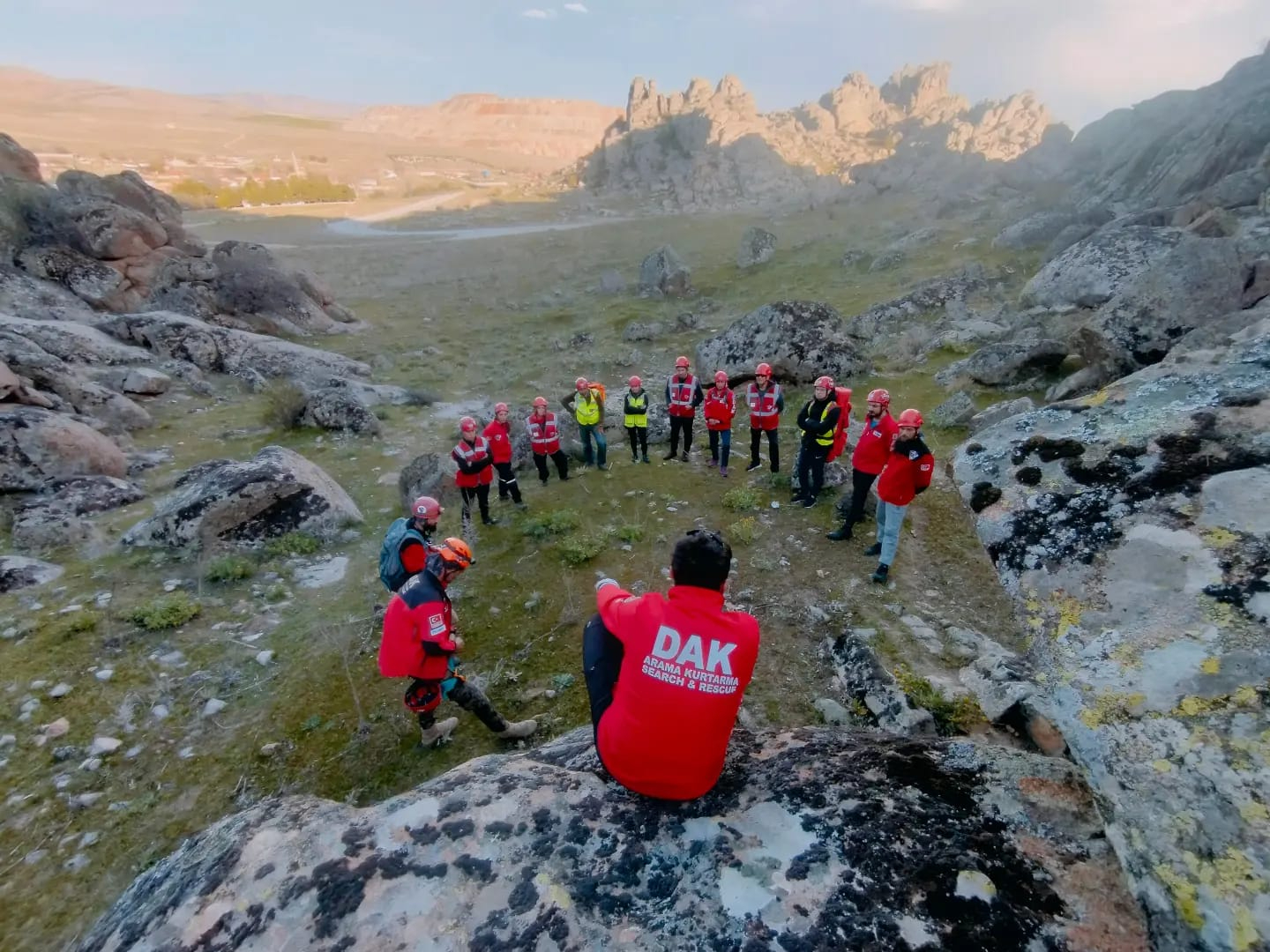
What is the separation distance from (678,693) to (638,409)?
9143mm

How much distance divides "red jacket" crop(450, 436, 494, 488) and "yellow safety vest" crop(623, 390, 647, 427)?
9.88 feet

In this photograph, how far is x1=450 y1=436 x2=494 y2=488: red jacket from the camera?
9945 millimetres

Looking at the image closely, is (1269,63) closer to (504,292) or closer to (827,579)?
(504,292)

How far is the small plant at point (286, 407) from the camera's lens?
15.4 m

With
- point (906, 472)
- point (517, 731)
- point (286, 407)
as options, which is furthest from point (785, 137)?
point (517, 731)

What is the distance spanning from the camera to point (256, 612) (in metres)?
8.27

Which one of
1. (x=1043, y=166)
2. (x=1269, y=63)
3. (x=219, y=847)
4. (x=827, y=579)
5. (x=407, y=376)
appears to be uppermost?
(x=1269, y=63)

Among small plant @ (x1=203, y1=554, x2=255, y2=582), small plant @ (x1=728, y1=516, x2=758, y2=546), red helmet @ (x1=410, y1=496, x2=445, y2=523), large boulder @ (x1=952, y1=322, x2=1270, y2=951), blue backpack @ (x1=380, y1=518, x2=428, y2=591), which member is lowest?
small plant @ (x1=203, y1=554, x2=255, y2=582)

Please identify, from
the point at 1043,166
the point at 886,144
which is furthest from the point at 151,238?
the point at 886,144

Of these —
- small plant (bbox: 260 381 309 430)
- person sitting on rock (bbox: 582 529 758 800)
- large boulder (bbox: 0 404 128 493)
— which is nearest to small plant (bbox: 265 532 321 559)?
large boulder (bbox: 0 404 128 493)

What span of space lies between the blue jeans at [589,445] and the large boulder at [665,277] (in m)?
19.0

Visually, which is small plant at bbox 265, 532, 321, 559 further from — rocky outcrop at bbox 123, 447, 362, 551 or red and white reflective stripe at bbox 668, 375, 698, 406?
red and white reflective stripe at bbox 668, 375, 698, 406

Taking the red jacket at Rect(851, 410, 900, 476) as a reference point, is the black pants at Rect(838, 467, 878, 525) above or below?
below

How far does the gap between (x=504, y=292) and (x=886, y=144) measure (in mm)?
68130
